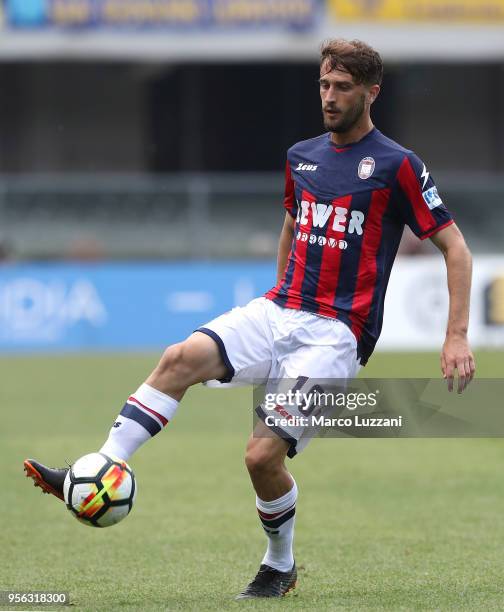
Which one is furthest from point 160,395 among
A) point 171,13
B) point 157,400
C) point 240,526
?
point 171,13

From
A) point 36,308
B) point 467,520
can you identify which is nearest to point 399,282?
point 36,308

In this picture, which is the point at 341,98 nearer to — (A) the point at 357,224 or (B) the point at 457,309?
(A) the point at 357,224

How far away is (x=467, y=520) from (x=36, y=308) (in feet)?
43.7

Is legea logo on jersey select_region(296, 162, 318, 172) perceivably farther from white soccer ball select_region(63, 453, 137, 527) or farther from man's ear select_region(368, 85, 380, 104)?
white soccer ball select_region(63, 453, 137, 527)

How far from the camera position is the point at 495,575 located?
606cm

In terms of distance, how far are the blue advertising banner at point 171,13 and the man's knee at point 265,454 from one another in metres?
20.9

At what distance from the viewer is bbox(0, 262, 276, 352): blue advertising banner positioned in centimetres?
1993

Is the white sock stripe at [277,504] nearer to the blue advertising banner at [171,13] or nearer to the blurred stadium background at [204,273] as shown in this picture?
the blurred stadium background at [204,273]

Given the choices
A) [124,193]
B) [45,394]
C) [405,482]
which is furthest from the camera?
[124,193]

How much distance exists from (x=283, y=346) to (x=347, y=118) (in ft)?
3.38

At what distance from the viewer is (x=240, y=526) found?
759 cm

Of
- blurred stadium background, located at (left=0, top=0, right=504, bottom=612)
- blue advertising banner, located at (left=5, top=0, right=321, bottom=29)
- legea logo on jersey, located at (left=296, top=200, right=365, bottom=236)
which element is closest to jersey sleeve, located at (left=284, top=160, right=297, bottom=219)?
legea logo on jersey, located at (left=296, top=200, right=365, bottom=236)

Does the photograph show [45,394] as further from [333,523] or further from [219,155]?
[219,155]

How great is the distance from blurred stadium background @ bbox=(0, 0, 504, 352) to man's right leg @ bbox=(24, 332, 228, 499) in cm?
1434
